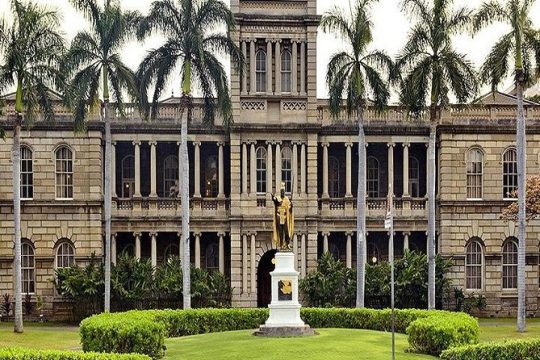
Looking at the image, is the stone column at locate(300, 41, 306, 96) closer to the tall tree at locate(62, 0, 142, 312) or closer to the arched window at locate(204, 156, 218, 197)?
the arched window at locate(204, 156, 218, 197)

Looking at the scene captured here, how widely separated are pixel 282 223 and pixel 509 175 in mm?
18896

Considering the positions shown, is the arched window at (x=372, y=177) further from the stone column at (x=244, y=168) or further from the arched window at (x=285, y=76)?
the stone column at (x=244, y=168)

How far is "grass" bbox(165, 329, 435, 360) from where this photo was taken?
2998 centimetres

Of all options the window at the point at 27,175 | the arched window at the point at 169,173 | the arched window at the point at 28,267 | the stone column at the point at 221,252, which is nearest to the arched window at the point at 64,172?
the window at the point at 27,175

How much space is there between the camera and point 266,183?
50.9 m

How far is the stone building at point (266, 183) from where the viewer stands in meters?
50.1

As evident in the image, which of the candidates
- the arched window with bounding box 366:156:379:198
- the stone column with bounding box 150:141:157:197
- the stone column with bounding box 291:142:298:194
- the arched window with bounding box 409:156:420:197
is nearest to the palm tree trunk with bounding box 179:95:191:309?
the stone column with bounding box 150:141:157:197

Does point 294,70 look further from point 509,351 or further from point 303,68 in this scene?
point 509,351

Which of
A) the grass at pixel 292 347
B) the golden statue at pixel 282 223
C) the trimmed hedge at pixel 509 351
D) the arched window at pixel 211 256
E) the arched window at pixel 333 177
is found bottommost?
the grass at pixel 292 347

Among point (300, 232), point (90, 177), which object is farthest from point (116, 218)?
point (300, 232)

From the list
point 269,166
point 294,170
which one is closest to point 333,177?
point 294,170

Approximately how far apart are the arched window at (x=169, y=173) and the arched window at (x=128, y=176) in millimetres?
1703

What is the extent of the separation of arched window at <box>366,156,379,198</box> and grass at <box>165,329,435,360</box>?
18.0 meters

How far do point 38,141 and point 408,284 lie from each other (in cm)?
1954
